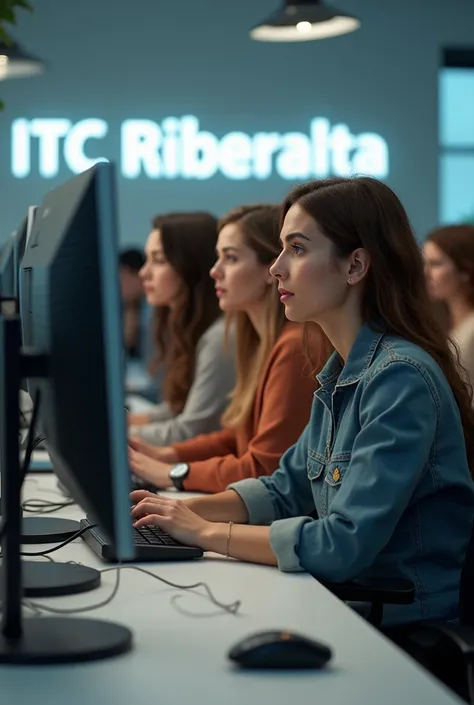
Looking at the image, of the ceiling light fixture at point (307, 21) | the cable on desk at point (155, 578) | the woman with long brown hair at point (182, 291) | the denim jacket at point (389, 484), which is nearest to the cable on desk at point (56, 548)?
the cable on desk at point (155, 578)

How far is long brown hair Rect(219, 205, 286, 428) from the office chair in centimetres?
97

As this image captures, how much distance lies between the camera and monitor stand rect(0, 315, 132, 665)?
1117 mm

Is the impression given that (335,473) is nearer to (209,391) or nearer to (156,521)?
(156,521)

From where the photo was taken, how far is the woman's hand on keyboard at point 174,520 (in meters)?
1.61

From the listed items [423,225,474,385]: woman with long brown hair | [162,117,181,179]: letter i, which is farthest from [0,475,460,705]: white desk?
[162,117,181,179]: letter i

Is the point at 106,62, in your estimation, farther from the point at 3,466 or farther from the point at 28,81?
the point at 3,466

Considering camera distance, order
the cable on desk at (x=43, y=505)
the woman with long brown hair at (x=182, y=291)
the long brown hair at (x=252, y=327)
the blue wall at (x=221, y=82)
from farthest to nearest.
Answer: the blue wall at (x=221, y=82) < the woman with long brown hair at (x=182, y=291) < the long brown hair at (x=252, y=327) < the cable on desk at (x=43, y=505)

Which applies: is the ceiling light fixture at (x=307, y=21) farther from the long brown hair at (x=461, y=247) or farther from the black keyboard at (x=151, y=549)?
the black keyboard at (x=151, y=549)

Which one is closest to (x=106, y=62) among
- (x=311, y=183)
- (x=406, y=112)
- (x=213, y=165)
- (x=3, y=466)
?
(x=213, y=165)

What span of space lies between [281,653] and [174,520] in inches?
23.0

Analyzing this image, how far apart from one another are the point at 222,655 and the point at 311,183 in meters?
0.94

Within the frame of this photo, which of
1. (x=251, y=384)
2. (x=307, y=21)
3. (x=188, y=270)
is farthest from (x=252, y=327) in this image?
(x=307, y=21)

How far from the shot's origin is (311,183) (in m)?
1.82

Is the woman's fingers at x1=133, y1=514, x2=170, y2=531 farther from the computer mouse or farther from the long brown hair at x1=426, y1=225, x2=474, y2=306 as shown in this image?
the long brown hair at x1=426, y1=225, x2=474, y2=306
